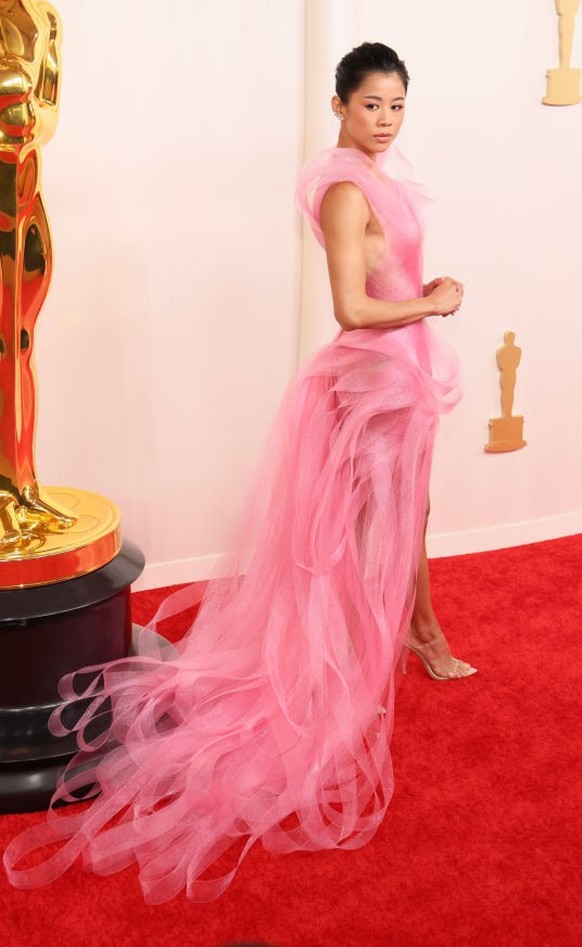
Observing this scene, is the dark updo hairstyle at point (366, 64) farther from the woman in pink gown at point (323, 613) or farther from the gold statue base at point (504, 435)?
the gold statue base at point (504, 435)

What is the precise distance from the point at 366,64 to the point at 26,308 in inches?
34.3

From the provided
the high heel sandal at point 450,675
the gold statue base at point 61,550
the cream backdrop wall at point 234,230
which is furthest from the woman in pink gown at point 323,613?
the cream backdrop wall at point 234,230

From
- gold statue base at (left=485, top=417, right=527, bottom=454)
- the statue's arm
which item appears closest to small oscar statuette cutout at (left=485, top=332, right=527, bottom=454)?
gold statue base at (left=485, top=417, right=527, bottom=454)

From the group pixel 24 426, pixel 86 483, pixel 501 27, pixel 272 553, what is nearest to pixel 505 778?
pixel 272 553

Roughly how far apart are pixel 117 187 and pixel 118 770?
1.60 meters

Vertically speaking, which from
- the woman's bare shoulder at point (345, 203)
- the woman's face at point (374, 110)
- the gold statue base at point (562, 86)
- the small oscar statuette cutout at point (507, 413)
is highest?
the gold statue base at point (562, 86)

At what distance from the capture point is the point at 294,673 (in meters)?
2.49

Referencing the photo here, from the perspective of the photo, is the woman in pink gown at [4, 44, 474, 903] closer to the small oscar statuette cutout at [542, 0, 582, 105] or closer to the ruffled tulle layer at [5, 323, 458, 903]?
the ruffled tulle layer at [5, 323, 458, 903]

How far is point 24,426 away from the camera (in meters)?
2.46

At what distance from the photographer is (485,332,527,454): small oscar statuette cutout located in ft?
12.0

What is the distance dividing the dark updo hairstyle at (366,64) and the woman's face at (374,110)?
0.03 feet

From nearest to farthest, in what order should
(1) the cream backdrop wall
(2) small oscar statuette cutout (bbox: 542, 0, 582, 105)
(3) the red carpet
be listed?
(3) the red carpet < (1) the cream backdrop wall < (2) small oscar statuette cutout (bbox: 542, 0, 582, 105)

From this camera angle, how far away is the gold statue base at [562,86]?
3.46 meters

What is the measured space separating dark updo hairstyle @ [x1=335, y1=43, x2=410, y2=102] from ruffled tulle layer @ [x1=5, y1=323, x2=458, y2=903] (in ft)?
1.79
